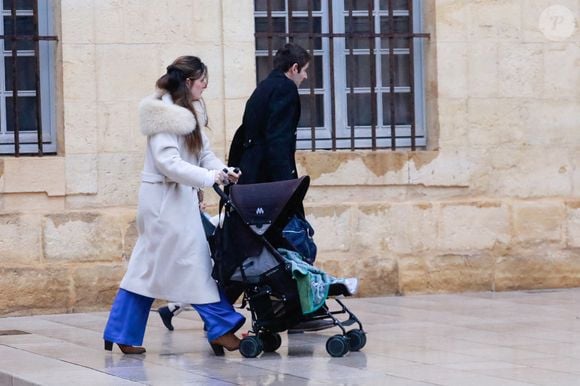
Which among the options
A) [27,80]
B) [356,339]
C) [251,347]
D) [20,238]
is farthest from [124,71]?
[356,339]

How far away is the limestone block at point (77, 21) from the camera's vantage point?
409 inches

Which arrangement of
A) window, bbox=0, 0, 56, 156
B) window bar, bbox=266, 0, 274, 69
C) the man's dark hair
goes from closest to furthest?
the man's dark hair < window, bbox=0, 0, 56, 156 < window bar, bbox=266, 0, 274, 69

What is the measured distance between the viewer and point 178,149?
790 cm

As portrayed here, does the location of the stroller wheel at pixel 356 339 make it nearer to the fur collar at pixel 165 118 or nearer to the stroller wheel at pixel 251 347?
the stroller wheel at pixel 251 347

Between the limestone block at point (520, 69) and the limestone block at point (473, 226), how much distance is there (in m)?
0.93

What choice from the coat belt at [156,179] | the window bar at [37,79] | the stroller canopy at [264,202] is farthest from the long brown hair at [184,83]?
the window bar at [37,79]

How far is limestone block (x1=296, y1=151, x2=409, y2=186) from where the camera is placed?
10.9 metres

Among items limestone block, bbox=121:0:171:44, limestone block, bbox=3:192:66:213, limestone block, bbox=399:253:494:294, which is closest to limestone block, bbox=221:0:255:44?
limestone block, bbox=121:0:171:44

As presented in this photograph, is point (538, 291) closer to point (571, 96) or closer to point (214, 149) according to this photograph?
point (571, 96)

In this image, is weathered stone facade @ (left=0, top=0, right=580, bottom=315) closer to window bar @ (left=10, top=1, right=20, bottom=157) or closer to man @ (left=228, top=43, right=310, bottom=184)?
window bar @ (left=10, top=1, right=20, bottom=157)

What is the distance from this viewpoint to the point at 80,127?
10.4 metres

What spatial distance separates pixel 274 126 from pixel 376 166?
2.55m

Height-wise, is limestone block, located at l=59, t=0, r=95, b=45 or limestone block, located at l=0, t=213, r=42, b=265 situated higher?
limestone block, located at l=59, t=0, r=95, b=45

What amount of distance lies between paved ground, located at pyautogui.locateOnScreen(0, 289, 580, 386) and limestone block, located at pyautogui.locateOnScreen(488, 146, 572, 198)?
1.24 m
